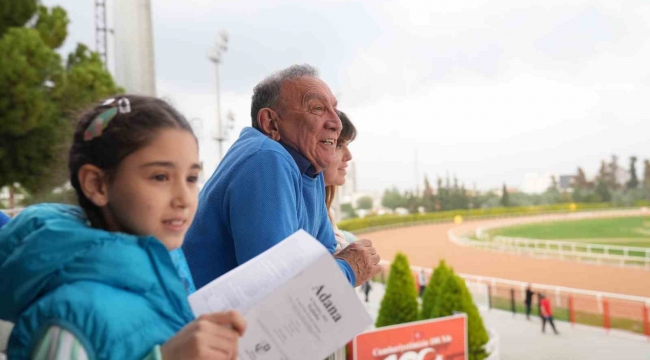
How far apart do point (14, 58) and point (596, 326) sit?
7812 millimetres

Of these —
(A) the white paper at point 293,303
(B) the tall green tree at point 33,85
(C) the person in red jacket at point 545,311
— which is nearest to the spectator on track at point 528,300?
(C) the person in red jacket at point 545,311

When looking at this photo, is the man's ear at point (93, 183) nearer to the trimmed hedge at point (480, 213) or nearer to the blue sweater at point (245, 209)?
the blue sweater at point (245, 209)

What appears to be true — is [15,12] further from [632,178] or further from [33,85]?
[632,178]

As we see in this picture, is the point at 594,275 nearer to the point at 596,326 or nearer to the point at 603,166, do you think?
the point at 596,326

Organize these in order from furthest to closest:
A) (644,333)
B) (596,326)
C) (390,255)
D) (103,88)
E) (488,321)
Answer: (390,255) < (488,321) < (596,326) < (644,333) < (103,88)

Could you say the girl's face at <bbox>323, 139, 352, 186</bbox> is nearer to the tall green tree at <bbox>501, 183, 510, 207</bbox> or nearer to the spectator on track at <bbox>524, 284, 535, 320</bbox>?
the spectator on track at <bbox>524, 284, 535, 320</bbox>

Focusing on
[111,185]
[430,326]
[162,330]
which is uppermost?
[111,185]

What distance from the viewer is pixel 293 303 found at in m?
0.51

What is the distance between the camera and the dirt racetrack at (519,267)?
1374cm

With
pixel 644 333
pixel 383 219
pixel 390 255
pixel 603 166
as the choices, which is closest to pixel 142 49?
pixel 644 333

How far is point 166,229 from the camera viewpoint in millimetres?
546

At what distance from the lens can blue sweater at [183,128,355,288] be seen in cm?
76

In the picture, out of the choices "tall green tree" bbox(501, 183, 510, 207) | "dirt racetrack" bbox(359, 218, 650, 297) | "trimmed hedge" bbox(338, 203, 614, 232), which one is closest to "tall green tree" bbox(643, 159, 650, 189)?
"trimmed hedge" bbox(338, 203, 614, 232)

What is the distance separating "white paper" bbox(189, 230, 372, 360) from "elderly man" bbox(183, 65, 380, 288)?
0.21 meters
